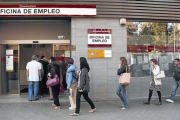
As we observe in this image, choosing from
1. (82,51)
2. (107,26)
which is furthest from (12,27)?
(107,26)

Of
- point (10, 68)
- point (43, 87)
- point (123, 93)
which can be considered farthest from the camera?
point (10, 68)

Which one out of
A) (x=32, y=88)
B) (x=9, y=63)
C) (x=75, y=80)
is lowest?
(x=32, y=88)

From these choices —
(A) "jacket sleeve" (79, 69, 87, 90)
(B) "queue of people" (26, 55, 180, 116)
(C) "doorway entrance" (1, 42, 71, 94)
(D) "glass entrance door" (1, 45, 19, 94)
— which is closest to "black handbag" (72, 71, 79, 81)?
Result: (B) "queue of people" (26, 55, 180, 116)

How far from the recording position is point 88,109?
7672mm

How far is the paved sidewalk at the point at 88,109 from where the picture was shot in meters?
6.66

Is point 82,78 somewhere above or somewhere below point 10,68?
below

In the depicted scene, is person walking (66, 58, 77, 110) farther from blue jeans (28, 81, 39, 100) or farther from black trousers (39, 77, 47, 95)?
black trousers (39, 77, 47, 95)

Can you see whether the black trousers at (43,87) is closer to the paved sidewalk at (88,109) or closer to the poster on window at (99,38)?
the paved sidewalk at (88,109)

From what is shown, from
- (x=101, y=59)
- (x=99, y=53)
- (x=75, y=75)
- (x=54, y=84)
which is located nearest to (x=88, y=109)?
(x=75, y=75)

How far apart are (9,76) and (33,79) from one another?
208 cm

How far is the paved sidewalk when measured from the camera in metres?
6.66

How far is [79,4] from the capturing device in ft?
28.5

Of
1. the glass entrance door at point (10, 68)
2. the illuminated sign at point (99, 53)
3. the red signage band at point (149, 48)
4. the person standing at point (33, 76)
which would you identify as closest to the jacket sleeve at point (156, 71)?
the red signage band at point (149, 48)

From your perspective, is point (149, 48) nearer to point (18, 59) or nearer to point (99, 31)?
point (99, 31)
